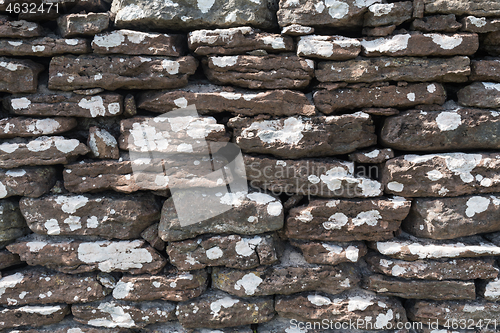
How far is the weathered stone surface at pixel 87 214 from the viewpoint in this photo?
195 centimetres

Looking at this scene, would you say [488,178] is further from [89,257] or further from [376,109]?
[89,257]

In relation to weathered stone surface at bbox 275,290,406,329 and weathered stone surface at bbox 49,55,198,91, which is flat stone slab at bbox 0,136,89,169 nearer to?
weathered stone surface at bbox 49,55,198,91

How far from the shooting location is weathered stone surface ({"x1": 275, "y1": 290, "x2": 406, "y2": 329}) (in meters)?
2.04

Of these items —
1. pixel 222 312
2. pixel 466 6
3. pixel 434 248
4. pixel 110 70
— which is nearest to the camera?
pixel 466 6

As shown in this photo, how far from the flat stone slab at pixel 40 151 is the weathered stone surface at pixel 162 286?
94 centimetres

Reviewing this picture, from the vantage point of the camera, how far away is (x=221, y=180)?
76.5 inches

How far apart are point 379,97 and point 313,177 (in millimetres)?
659

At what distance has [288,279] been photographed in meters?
2.02

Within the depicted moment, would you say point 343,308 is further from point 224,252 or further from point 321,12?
point 321,12

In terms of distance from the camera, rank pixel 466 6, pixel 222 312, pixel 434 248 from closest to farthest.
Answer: pixel 466 6 → pixel 434 248 → pixel 222 312

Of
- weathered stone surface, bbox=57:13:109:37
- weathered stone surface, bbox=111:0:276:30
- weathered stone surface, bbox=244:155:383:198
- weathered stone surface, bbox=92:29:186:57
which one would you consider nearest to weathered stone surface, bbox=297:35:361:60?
weathered stone surface, bbox=111:0:276:30

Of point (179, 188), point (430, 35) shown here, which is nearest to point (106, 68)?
point (179, 188)

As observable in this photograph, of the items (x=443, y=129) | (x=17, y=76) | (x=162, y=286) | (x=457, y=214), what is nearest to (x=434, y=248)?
(x=457, y=214)

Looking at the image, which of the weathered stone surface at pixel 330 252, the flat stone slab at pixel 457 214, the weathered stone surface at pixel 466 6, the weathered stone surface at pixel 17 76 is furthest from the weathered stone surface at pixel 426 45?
the weathered stone surface at pixel 17 76
